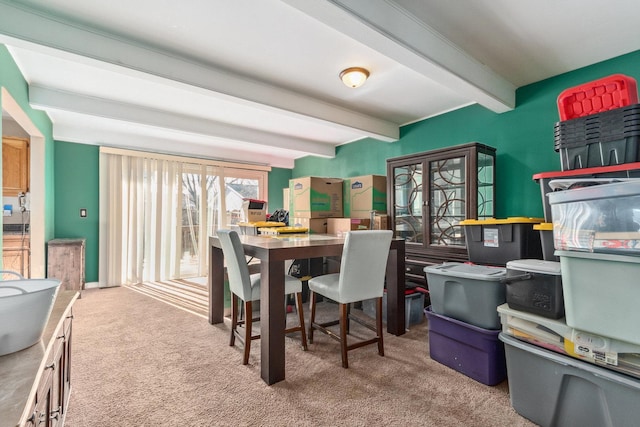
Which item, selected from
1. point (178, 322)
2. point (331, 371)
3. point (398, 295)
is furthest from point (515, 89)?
point (178, 322)

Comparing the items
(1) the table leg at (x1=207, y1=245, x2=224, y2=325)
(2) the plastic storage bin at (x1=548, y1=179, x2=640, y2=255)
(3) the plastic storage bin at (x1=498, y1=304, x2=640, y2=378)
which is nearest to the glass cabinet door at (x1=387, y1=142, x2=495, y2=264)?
(3) the plastic storage bin at (x1=498, y1=304, x2=640, y2=378)

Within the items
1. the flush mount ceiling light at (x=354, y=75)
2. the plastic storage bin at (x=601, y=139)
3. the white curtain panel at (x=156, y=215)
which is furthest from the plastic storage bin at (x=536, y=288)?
the white curtain panel at (x=156, y=215)

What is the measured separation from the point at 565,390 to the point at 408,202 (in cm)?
230

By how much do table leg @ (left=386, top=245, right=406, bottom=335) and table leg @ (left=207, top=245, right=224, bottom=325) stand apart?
1.67 metres

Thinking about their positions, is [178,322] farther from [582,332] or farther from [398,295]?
[582,332]

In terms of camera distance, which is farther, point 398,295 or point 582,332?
point 398,295

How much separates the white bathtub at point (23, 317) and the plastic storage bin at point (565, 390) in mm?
2023

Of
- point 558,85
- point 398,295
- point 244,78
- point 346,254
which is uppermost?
point 244,78

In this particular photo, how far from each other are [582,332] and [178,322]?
313 centimetres

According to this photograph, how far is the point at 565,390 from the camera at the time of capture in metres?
1.33

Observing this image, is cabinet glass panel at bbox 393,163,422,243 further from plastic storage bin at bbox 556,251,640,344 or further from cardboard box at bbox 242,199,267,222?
plastic storage bin at bbox 556,251,640,344

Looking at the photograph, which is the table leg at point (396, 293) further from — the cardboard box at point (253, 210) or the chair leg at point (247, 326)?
the cardboard box at point (253, 210)

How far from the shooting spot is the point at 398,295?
2574 millimetres

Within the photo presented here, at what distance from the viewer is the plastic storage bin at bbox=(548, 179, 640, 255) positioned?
1.11 metres
